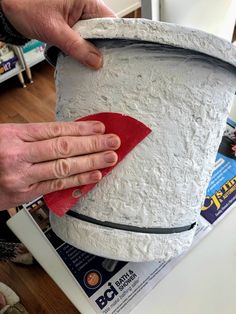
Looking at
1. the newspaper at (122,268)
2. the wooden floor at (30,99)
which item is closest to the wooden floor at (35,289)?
the newspaper at (122,268)

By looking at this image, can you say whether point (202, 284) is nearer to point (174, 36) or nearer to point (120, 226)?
point (120, 226)

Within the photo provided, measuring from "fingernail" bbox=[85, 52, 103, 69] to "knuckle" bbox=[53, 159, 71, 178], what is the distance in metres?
0.13

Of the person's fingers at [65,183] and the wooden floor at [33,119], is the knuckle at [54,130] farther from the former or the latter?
the wooden floor at [33,119]

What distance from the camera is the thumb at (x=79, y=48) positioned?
44 centimetres

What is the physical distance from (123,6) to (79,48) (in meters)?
1.73

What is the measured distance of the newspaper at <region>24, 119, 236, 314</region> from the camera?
1.91ft

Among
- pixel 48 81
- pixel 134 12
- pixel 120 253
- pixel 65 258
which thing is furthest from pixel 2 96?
pixel 120 253

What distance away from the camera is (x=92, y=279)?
60 centimetres

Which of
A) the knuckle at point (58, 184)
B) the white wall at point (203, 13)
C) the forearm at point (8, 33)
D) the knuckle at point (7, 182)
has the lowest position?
the knuckle at point (58, 184)

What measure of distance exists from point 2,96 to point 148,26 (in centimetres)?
147

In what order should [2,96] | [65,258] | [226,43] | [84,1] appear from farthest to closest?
[2,96], [65,258], [84,1], [226,43]

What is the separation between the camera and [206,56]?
1.37 ft

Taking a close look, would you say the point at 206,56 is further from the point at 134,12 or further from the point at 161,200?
the point at 134,12

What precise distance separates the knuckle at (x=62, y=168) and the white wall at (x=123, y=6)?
66.9 inches
